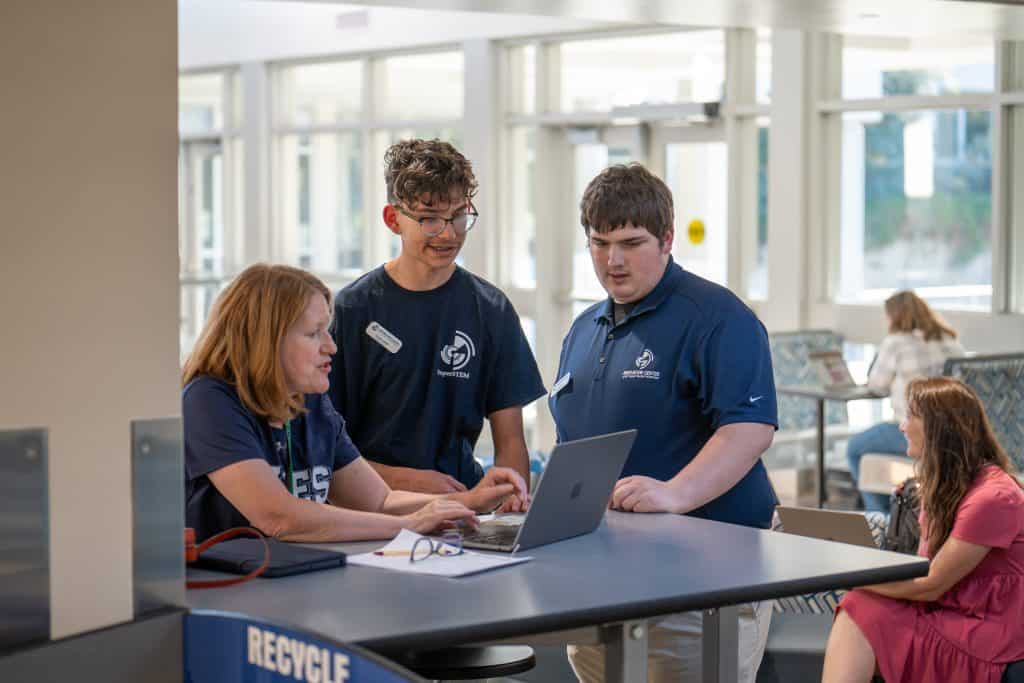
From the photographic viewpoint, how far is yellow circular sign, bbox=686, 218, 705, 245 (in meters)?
11.3

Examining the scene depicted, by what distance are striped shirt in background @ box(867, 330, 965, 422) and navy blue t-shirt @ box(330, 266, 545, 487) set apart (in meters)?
5.06

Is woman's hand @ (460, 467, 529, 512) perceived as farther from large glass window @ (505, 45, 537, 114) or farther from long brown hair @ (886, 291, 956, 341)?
large glass window @ (505, 45, 537, 114)

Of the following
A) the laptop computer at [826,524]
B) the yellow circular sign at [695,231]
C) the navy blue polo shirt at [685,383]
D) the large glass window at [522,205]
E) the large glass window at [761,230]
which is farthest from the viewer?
the large glass window at [522,205]

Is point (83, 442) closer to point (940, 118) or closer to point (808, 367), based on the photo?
point (808, 367)

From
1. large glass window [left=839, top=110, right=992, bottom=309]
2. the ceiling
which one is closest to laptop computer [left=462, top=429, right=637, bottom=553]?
the ceiling

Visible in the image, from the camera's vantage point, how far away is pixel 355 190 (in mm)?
14828

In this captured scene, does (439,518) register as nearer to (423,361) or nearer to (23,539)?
(423,361)

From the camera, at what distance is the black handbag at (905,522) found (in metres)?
5.23

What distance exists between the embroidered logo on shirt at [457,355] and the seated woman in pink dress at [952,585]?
1354 mm

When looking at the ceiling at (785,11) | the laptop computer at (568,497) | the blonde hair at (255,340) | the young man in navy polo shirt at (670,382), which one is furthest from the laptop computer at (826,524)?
the ceiling at (785,11)

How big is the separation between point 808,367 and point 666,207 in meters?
6.19

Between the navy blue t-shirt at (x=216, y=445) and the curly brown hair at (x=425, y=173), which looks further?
the curly brown hair at (x=425, y=173)

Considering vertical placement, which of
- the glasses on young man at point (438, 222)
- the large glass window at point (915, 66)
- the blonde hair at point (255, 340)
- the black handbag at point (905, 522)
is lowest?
the black handbag at point (905, 522)

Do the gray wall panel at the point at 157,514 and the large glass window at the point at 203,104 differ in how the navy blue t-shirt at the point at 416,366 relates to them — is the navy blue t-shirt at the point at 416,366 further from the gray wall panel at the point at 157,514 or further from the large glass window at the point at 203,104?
the large glass window at the point at 203,104
